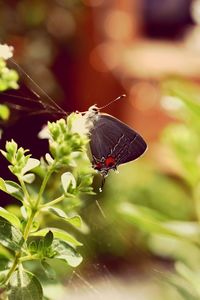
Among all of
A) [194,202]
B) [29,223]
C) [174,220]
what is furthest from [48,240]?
[174,220]

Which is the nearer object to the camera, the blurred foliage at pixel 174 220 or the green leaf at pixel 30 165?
the green leaf at pixel 30 165

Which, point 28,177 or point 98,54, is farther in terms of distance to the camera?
point 98,54

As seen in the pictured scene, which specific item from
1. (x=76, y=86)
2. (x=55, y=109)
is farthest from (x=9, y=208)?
(x=76, y=86)

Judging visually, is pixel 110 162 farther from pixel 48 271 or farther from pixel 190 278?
pixel 190 278

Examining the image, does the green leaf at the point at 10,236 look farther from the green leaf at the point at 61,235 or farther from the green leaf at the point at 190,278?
the green leaf at the point at 190,278

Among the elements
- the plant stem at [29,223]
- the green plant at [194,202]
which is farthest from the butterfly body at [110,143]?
the green plant at [194,202]

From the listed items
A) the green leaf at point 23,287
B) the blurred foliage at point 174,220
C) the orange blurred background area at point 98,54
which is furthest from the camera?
the orange blurred background area at point 98,54
